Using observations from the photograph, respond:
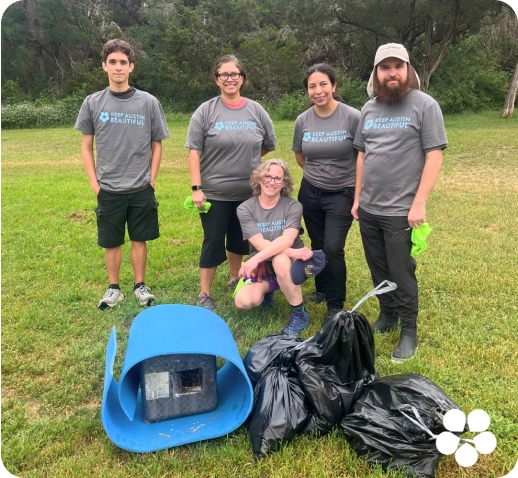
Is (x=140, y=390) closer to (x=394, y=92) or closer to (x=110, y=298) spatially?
(x=110, y=298)

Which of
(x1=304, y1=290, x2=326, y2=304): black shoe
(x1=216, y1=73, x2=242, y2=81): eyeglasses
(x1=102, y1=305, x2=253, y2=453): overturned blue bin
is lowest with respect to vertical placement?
(x1=304, y1=290, x2=326, y2=304): black shoe

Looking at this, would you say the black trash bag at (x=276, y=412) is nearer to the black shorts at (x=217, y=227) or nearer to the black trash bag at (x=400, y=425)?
the black trash bag at (x=400, y=425)

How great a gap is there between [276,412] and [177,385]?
0.58m

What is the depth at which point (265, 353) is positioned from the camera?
2807mm

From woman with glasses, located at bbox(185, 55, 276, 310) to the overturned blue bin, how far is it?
1.19 m

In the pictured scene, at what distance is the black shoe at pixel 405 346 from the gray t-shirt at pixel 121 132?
234 cm

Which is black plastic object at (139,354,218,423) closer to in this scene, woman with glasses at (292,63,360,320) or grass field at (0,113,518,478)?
grass field at (0,113,518,478)

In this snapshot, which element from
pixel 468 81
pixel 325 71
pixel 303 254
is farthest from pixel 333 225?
pixel 468 81

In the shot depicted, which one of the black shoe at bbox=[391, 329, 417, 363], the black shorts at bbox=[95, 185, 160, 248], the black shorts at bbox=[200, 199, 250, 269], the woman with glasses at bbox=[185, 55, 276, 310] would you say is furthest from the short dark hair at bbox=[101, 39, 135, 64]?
the black shoe at bbox=[391, 329, 417, 363]

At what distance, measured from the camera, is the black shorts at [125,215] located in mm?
3916

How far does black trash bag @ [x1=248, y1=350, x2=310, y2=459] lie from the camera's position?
234 centimetres

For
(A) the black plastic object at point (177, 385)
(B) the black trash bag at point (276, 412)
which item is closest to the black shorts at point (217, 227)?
(A) the black plastic object at point (177, 385)

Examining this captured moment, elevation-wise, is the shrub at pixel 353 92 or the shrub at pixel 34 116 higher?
the shrub at pixel 353 92

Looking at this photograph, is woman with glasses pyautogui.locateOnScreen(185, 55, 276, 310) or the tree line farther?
the tree line
